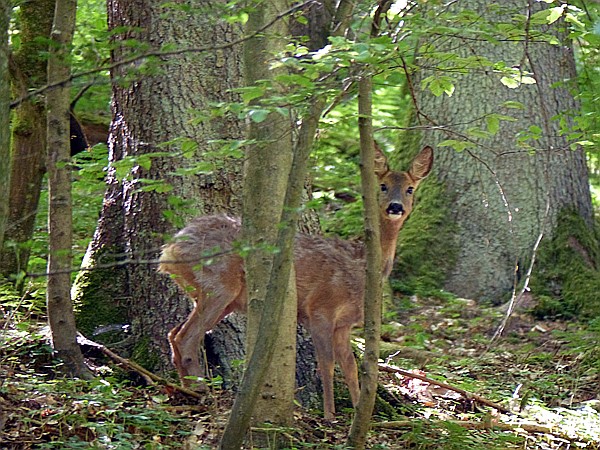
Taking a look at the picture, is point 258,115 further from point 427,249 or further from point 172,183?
point 427,249

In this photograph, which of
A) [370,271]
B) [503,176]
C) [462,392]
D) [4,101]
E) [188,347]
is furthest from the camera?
[503,176]

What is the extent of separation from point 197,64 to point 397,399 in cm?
260

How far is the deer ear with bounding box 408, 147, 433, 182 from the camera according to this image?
728 centimetres

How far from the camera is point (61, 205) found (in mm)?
5305

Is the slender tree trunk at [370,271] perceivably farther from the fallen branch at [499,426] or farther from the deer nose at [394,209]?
the deer nose at [394,209]

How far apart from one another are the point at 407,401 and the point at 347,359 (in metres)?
0.49

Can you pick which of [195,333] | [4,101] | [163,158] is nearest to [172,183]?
[163,158]

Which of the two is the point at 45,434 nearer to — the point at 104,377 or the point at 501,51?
the point at 104,377

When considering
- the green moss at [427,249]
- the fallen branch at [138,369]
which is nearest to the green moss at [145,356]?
the fallen branch at [138,369]

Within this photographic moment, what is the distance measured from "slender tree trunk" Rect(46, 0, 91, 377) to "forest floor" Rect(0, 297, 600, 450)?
18 centimetres

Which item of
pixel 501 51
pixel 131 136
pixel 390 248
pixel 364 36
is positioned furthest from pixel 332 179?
pixel 364 36

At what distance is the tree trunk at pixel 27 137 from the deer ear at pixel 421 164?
9.33ft

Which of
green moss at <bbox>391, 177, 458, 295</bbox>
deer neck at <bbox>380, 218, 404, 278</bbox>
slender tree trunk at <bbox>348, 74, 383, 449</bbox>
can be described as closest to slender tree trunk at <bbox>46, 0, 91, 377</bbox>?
slender tree trunk at <bbox>348, 74, 383, 449</bbox>

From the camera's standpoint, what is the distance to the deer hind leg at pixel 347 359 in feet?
21.0
